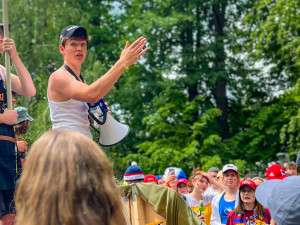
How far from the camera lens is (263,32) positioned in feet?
68.3

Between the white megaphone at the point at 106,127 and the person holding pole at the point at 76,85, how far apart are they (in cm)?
10

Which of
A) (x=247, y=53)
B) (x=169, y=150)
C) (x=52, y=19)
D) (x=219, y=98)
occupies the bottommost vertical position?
(x=169, y=150)

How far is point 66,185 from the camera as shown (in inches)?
72.7

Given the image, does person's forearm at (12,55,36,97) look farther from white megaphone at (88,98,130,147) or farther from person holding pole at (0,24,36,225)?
white megaphone at (88,98,130,147)

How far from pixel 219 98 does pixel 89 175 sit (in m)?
23.3

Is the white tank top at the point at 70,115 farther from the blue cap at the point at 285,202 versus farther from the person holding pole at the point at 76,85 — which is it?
the blue cap at the point at 285,202

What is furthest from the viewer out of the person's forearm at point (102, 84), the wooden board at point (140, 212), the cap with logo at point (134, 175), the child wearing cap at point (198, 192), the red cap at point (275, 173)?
the child wearing cap at point (198, 192)

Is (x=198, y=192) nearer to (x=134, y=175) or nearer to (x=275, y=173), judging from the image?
(x=275, y=173)

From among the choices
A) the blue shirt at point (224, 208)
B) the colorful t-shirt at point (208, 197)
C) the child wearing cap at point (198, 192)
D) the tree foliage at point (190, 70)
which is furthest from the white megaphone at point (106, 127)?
the tree foliage at point (190, 70)

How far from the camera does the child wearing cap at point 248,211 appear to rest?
256 inches

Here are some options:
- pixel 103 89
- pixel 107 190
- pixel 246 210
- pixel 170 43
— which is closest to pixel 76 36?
pixel 103 89

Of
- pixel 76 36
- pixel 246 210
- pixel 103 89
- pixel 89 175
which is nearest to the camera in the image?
pixel 89 175

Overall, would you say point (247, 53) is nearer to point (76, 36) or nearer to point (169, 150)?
point (169, 150)

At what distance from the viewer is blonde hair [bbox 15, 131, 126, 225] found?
1843 mm
